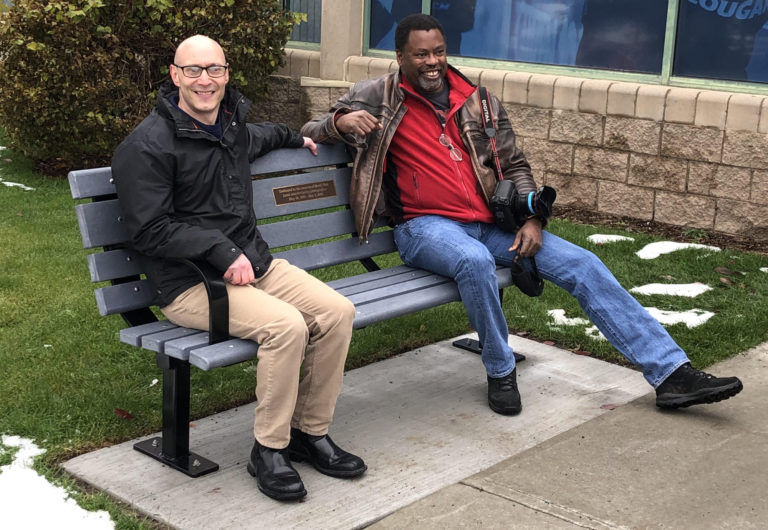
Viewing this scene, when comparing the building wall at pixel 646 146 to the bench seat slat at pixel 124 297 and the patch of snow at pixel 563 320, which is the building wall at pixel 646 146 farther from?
the bench seat slat at pixel 124 297

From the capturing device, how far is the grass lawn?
436 centimetres

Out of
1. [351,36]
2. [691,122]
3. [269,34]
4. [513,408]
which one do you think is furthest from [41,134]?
[513,408]

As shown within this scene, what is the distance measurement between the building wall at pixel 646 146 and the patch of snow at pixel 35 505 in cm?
502

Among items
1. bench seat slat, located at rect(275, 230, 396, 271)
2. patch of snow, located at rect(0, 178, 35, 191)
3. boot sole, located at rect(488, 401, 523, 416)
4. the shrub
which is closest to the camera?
bench seat slat, located at rect(275, 230, 396, 271)

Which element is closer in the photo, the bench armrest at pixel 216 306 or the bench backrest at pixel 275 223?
the bench armrest at pixel 216 306

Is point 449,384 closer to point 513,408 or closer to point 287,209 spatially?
point 513,408

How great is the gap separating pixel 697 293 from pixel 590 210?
2.03 m

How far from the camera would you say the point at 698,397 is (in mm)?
4410

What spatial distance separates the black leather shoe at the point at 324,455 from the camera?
3.93 metres

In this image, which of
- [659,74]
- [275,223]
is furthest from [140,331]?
[659,74]

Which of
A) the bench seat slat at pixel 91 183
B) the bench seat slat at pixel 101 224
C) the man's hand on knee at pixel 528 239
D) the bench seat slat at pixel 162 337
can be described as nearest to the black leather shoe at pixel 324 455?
the bench seat slat at pixel 162 337

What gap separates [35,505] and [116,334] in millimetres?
1746

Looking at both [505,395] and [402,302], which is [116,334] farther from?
[505,395]

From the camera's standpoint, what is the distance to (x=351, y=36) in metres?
9.37
